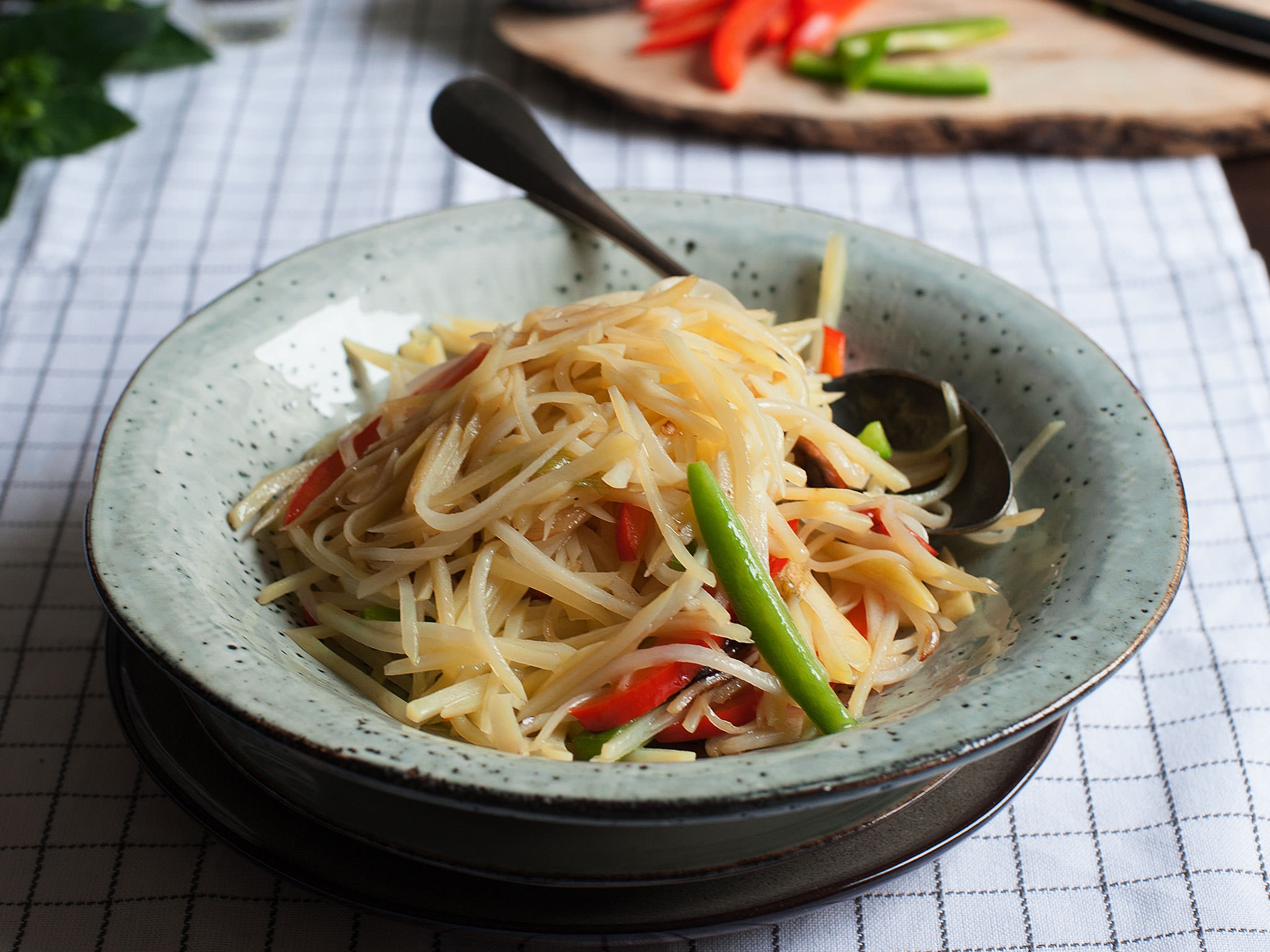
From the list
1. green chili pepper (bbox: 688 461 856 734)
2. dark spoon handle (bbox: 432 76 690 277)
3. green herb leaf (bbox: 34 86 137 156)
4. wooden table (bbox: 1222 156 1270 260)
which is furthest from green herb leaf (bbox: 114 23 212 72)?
wooden table (bbox: 1222 156 1270 260)

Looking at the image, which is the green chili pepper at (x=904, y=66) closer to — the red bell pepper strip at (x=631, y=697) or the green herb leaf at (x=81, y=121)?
the green herb leaf at (x=81, y=121)

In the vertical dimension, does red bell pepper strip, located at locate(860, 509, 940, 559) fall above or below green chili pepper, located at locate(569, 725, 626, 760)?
above

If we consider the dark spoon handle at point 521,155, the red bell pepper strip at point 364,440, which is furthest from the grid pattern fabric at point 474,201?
the dark spoon handle at point 521,155

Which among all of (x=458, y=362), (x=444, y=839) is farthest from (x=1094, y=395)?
(x=444, y=839)

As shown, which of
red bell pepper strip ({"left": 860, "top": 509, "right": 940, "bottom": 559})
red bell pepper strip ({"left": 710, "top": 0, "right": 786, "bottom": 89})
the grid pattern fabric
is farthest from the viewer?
red bell pepper strip ({"left": 710, "top": 0, "right": 786, "bottom": 89})

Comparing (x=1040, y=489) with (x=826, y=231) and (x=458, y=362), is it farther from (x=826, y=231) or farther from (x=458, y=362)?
(x=458, y=362)

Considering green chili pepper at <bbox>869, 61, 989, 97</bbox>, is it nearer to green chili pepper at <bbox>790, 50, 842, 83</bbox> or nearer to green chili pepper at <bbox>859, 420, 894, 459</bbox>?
green chili pepper at <bbox>790, 50, 842, 83</bbox>
